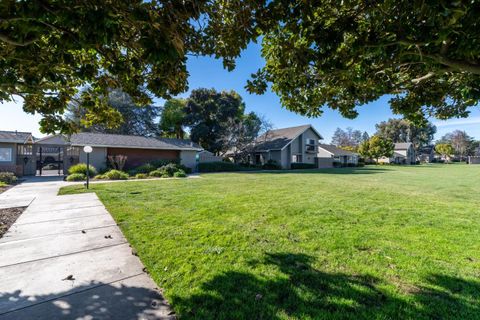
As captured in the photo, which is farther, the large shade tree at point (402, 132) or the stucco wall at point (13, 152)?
the large shade tree at point (402, 132)

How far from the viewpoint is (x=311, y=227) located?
5215 mm

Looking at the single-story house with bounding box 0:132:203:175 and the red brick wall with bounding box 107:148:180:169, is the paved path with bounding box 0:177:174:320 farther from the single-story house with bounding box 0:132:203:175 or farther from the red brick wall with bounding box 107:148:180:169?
the red brick wall with bounding box 107:148:180:169

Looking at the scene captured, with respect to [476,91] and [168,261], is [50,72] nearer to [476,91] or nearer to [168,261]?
[168,261]

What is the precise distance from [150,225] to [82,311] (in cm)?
282

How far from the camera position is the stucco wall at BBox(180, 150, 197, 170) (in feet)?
78.3

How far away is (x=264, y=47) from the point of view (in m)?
4.55

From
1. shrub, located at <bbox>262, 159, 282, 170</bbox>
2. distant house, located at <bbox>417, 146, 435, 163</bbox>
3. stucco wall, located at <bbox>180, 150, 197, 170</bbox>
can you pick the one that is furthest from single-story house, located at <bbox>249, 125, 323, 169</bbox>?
distant house, located at <bbox>417, 146, 435, 163</bbox>

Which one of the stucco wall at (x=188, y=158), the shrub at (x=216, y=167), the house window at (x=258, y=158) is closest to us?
the stucco wall at (x=188, y=158)

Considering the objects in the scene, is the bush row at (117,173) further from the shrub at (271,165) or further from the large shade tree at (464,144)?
the large shade tree at (464,144)

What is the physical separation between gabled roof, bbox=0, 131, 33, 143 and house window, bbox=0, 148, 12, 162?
2.50 ft

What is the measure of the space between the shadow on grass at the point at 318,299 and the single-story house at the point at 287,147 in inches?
1102

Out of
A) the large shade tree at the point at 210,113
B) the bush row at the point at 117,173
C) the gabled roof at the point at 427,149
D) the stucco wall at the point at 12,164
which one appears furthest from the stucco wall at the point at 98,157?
the gabled roof at the point at 427,149

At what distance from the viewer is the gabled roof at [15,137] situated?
52.4ft

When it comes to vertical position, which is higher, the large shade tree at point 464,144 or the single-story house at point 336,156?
the large shade tree at point 464,144
